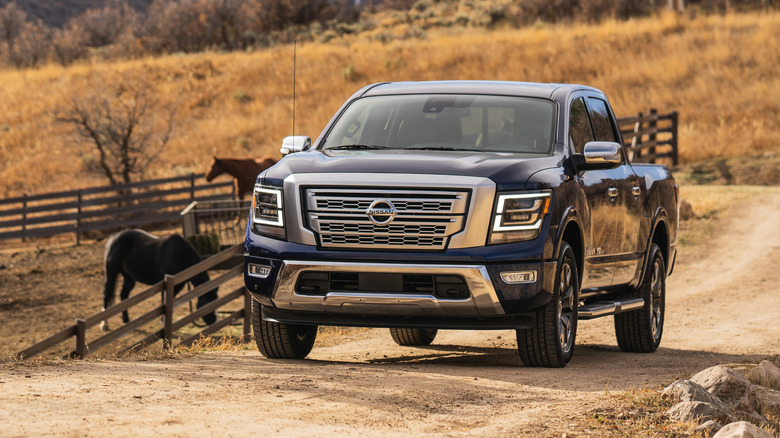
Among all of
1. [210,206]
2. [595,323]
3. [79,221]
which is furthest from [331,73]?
[595,323]

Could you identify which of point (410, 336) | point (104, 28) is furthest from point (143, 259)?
point (104, 28)

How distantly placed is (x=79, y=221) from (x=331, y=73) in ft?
58.7

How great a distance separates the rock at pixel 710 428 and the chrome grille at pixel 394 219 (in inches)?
79.5

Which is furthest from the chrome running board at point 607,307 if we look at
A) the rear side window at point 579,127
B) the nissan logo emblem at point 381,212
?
the nissan logo emblem at point 381,212

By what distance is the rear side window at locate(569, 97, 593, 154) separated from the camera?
8414 mm

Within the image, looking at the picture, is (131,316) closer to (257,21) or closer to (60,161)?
(60,161)

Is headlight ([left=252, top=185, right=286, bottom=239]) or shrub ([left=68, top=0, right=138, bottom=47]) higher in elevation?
headlight ([left=252, top=185, right=286, bottom=239])

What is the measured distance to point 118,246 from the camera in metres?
19.1

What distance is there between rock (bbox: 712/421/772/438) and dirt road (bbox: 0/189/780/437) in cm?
71

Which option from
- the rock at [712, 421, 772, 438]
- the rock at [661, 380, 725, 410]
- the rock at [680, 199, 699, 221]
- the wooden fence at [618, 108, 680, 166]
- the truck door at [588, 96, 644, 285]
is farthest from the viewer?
the wooden fence at [618, 108, 680, 166]

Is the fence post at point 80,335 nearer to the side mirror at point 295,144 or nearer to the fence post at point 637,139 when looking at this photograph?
the side mirror at point 295,144

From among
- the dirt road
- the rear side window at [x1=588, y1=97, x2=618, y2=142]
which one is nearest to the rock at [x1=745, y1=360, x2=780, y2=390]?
the dirt road

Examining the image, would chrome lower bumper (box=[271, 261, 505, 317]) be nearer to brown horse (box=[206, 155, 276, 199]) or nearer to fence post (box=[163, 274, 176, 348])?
fence post (box=[163, 274, 176, 348])

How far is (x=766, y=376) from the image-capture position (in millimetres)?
7539
